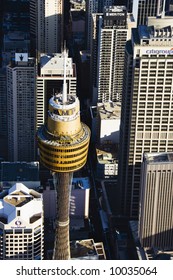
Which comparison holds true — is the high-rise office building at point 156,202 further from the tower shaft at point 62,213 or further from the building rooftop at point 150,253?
the tower shaft at point 62,213

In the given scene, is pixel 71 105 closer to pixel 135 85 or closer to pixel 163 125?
pixel 135 85

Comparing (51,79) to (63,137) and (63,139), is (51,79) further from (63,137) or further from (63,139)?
(63,137)

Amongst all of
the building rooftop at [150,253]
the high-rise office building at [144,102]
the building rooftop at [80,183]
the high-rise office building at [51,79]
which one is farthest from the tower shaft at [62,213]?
the high-rise office building at [51,79]

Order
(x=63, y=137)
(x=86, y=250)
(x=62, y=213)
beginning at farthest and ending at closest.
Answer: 1. (x=86, y=250)
2. (x=62, y=213)
3. (x=63, y=137)

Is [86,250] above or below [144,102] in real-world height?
below

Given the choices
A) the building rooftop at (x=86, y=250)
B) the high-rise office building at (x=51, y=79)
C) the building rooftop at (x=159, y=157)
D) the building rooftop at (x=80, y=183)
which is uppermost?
the high-rise office building at (x=51, y=79)

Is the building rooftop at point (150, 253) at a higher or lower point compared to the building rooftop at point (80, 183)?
lower

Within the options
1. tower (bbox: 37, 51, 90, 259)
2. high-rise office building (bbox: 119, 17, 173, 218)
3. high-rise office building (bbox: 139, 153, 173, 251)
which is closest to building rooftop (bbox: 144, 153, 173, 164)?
high-rise office building (bbox: 139, 153, 173, 251)

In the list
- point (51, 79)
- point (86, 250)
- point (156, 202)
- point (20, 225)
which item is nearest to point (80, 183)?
point (86, 250)
